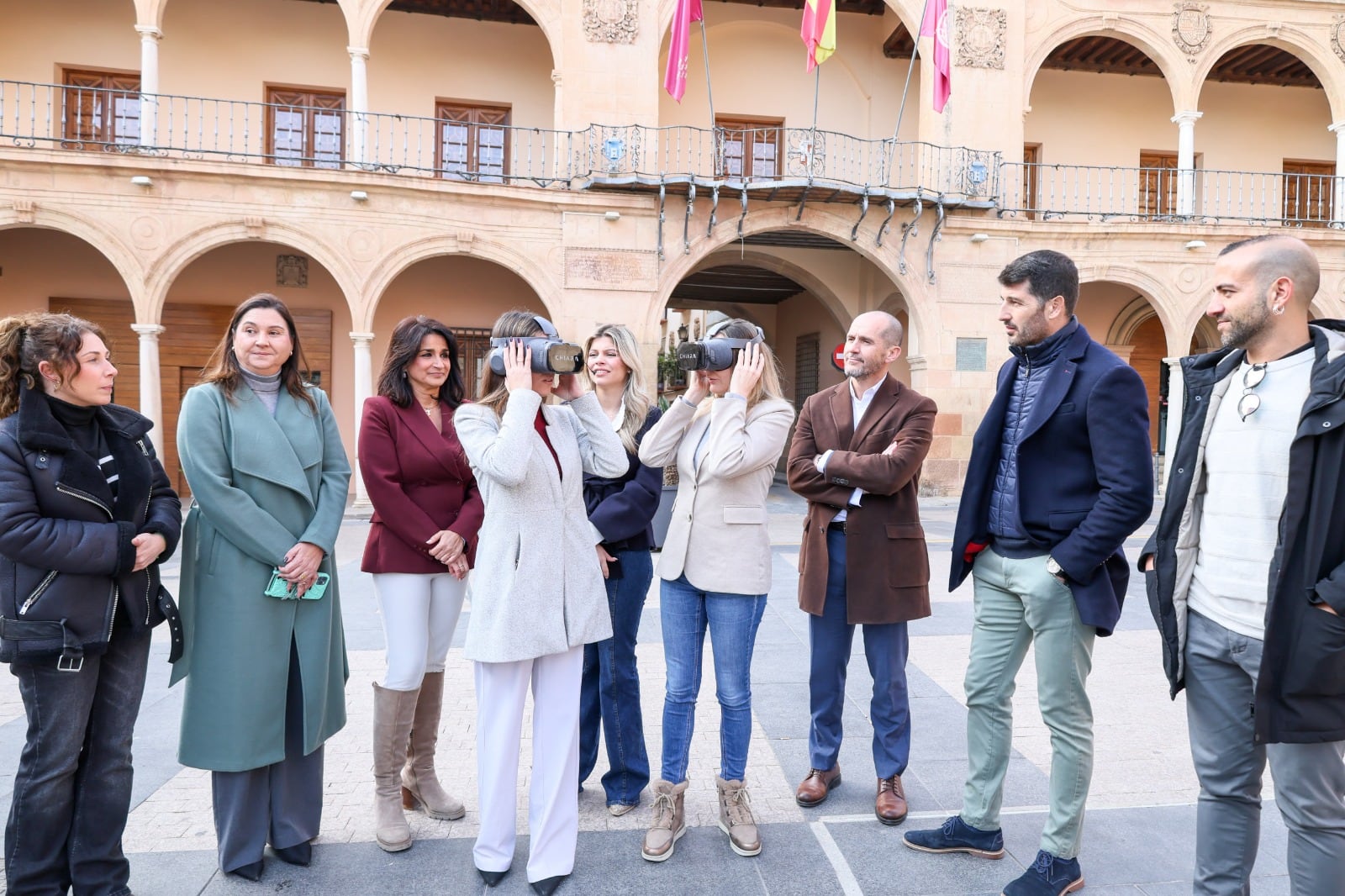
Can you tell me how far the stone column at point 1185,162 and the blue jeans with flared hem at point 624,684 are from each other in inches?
598

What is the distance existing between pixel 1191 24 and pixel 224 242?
16.4 metres

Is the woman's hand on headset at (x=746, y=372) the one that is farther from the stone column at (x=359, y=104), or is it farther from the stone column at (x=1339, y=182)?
the stone column at (x=1339, y=182)

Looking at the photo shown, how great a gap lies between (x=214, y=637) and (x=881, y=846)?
7.94 feet

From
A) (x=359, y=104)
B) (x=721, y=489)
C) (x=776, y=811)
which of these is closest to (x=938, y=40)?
(x=359, y=104)

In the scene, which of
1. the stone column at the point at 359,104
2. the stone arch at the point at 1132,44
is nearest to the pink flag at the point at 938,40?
the stone arch at the point at 1132,44

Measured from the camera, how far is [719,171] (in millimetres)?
13852

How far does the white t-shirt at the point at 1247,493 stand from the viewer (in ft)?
7.11

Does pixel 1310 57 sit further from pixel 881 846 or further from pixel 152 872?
pixel 152 872

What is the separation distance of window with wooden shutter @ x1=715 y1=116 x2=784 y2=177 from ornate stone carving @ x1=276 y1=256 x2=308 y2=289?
759cm

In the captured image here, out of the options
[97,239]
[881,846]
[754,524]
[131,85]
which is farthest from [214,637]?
[131,85]

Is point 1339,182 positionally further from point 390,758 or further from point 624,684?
point 390,758

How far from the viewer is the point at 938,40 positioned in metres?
12.5

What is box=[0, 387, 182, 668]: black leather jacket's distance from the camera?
2.32 metres

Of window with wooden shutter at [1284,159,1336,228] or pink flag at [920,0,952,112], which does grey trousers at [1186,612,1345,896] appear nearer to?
pink flag at [920,0,952,112]
